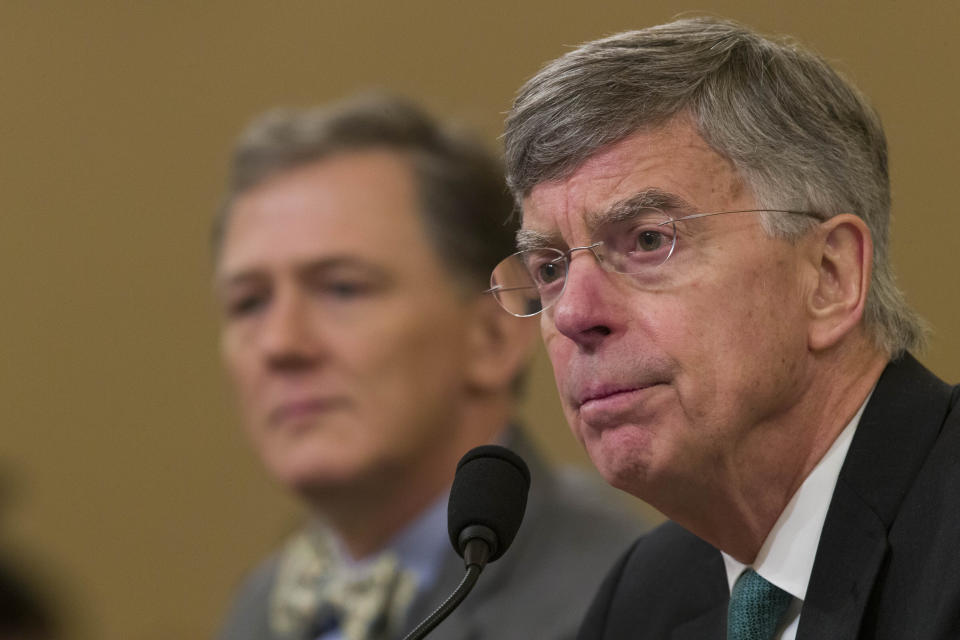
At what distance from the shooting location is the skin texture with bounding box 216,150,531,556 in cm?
314

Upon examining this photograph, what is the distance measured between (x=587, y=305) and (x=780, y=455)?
33 centimetres

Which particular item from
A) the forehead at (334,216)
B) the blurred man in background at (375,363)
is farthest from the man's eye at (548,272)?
the forehead at (334,216)

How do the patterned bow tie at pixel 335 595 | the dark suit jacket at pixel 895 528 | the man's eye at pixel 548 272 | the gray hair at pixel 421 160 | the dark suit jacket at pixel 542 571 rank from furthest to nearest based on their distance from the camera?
1. the gray hair at pixel 421 160
2. the patterned bow tie at pixel 335 595
3. the dark suit jacket at pixel 542 571
4. the man's eye at pixel 548 272
5. the dark suit jacket at pixel 895 528

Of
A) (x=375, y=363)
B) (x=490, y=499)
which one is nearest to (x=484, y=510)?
(x=490, y=499)

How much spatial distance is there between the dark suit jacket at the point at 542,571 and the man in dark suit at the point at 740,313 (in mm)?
982

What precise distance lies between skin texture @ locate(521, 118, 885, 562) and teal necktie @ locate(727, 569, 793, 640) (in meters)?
0.08

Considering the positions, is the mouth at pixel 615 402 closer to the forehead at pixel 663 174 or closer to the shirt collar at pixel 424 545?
the forehead at pixel 663 174

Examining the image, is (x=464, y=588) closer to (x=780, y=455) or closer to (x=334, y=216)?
(x=780, y=455)

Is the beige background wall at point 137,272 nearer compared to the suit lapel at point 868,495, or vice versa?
the suit lapel at point 868,495

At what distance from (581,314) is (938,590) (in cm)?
54

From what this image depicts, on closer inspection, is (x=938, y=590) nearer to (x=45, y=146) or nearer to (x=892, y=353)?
(x=892, y=353)

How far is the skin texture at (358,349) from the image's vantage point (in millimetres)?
3139

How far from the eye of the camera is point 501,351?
3336 millimetres

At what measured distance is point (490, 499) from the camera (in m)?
1.70
